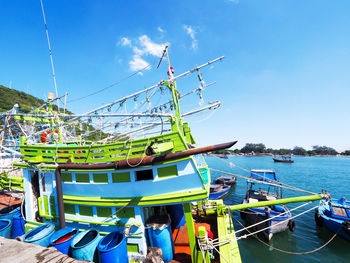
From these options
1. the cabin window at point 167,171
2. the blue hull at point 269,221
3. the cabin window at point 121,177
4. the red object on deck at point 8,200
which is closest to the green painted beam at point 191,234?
the cabin window at point 167,171

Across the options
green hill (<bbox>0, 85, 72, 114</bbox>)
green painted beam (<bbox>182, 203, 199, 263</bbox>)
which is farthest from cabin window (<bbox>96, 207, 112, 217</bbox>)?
green hill (<bbox>0, 85, 72, 114</bbox>)

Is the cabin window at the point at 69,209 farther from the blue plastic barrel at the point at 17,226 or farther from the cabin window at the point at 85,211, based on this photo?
the blue plastic barrel at the point at 17,226

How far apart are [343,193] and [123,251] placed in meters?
37.2

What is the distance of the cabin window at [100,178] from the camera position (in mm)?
6426

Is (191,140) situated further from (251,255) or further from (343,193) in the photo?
(343,193)

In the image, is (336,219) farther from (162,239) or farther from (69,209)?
(69,209)

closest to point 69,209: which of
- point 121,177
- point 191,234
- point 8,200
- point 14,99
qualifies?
point 121,177

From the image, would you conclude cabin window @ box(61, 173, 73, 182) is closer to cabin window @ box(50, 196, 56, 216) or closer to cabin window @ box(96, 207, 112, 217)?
cabin window @ box(50, 196, 56, 216)

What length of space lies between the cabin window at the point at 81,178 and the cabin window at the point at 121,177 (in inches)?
55.2

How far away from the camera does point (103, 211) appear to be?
662cm

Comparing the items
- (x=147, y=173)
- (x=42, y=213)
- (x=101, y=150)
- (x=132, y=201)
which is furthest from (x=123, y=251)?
(x=42, y=213)

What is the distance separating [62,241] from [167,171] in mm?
4762

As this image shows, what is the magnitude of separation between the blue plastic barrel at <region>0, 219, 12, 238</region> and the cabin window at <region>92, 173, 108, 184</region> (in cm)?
562

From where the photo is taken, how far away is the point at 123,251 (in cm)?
522
